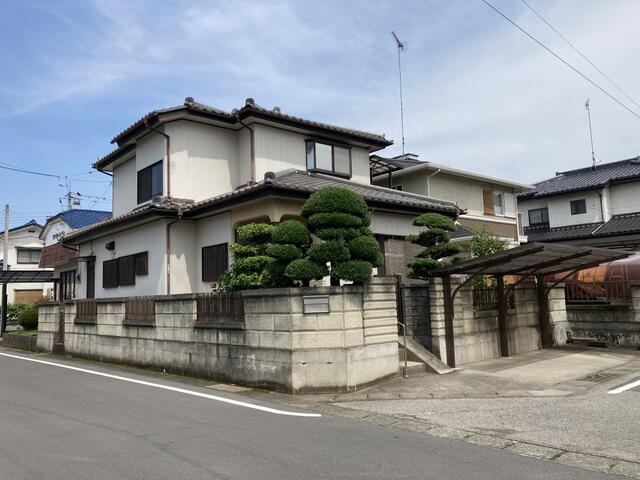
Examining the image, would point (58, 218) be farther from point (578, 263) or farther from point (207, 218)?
point (578, 263)

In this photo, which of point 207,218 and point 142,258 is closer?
point 207,218

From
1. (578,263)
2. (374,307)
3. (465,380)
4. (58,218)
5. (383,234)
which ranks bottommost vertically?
(465,380)

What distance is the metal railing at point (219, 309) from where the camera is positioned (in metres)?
10.5

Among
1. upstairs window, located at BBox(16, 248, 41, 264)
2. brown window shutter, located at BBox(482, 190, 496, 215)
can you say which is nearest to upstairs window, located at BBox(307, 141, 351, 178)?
brown window shutter, located at BBox(482, 190, 496, 215)

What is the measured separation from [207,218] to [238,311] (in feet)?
19.0

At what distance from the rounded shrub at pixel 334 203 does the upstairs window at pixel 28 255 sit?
41.1 metres

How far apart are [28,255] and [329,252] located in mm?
42243

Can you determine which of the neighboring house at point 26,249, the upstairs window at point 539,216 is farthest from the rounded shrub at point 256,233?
the neighboring house at point 26,249

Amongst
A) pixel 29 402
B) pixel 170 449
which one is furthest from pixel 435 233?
pixel 29 402

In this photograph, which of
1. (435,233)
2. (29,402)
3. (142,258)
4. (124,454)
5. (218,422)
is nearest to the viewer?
(124,454)

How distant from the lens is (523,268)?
13.1 m

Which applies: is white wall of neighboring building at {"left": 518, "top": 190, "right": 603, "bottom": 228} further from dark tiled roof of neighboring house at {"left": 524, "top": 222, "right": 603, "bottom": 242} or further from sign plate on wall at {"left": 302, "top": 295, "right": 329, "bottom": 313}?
sign plate on wall at {"left": 302, "top": 295, "right": 329, "bottom": 313}

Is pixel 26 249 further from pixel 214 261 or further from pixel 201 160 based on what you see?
pixel 214 261

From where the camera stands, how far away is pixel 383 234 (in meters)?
15.6
